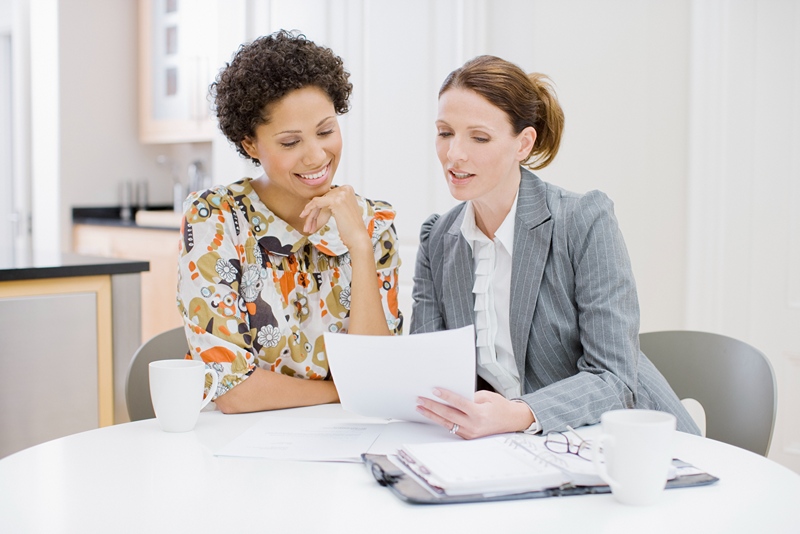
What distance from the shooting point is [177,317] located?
14.1 ft

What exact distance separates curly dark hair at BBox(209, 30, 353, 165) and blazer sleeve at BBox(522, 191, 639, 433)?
22.0 inches

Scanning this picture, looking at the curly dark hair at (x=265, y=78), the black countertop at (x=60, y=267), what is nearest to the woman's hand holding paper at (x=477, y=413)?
the curly dark hair at (x=265, y=78)

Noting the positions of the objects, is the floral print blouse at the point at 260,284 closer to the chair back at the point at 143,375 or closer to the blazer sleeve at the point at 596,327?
the chair back at the point at 143,375

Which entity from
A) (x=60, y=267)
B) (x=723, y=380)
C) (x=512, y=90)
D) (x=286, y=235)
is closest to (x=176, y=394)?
(x=286, y=235)

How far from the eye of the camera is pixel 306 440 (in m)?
1.19

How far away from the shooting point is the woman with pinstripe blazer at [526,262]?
1399mm

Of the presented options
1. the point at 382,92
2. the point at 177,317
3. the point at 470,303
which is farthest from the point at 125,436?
the point at 177,317

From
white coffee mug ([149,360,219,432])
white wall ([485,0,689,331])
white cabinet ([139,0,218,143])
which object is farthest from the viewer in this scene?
white cabinet ([139,0,218,143])

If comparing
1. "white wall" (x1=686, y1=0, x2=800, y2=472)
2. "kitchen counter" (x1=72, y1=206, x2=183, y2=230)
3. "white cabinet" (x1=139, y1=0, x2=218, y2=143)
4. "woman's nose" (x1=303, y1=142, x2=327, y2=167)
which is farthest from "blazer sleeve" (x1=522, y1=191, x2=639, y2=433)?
"white cabinet" (x1=139, y1=0, x2=218, y2=143)

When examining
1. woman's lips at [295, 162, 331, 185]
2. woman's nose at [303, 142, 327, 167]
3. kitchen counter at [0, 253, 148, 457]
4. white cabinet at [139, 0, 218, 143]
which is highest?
white cabinet at [139, 0, 218, 143]

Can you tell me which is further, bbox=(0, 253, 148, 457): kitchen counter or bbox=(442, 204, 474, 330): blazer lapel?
bbox=(0, 253, 148, 457): kitchen counter

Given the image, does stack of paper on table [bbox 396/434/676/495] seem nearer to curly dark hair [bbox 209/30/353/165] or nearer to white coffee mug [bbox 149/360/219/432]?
white coffee mug [bbox 149/360/219/432]

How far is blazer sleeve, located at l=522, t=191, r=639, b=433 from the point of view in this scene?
4.12 ft

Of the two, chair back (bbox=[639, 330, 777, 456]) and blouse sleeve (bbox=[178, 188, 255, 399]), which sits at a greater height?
blouse sleeve (bbox=[178, 188, 255, 399])
